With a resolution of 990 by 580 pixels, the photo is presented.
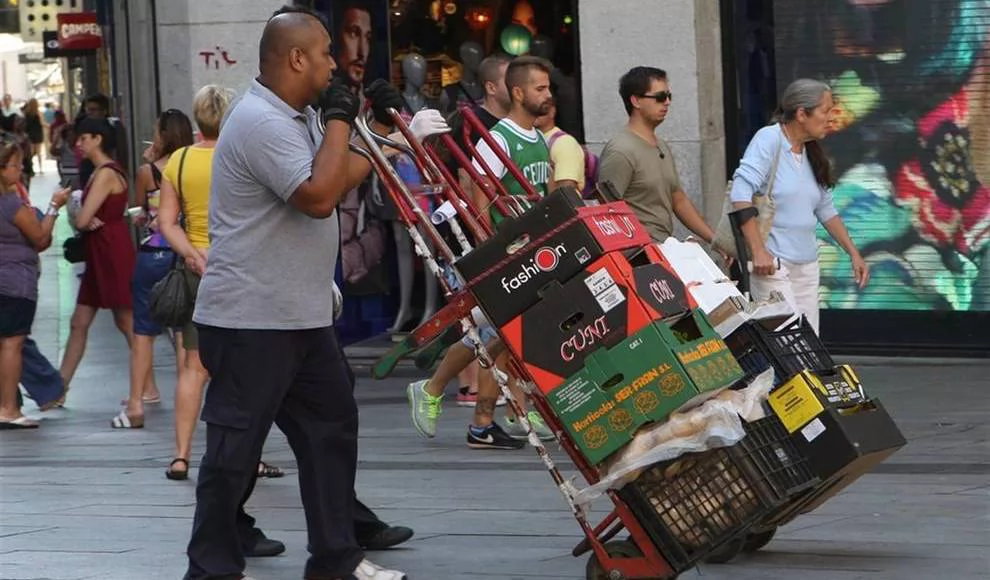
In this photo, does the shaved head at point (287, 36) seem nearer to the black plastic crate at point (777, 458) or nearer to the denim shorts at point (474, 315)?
the denim shorts at point (474, 315)

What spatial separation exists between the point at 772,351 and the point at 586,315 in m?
0.78

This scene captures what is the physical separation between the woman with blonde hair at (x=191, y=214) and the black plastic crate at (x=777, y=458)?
11.1 ft

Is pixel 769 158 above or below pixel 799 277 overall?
above

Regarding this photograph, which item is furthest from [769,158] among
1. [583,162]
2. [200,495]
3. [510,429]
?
[200,495]

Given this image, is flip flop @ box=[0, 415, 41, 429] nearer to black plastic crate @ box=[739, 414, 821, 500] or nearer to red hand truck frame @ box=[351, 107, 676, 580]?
red hand truck frame @ box=[351, 107, 676, 580]

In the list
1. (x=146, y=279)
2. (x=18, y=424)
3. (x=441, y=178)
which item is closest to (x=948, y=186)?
(x=146, y=279)

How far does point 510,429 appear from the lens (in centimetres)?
984

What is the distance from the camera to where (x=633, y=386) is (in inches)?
224

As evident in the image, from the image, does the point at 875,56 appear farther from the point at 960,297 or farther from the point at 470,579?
the point at 470,579

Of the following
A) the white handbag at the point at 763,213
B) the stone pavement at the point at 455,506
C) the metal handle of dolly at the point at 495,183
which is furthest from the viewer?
the white handbag at the point at 763,213

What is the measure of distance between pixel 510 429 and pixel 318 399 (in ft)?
12.4

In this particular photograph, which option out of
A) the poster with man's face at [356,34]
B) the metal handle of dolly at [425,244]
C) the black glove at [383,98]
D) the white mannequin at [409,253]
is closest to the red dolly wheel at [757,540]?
the metal handle of dolly at [425,244]

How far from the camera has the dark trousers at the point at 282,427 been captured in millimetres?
5949

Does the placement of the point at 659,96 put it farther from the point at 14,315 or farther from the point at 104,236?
the point at 14,315
